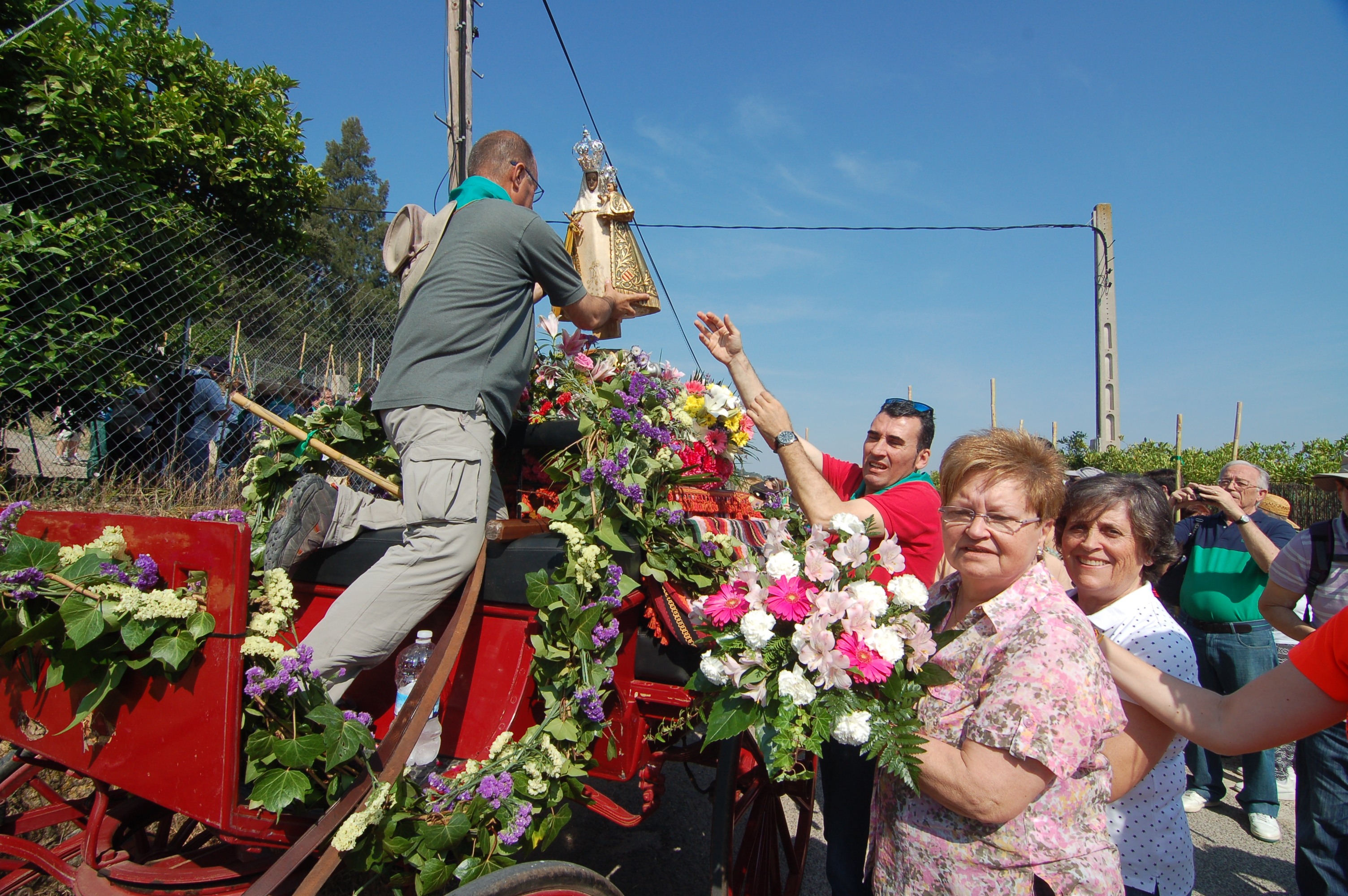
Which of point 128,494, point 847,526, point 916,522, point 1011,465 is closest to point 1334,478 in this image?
point 916,522

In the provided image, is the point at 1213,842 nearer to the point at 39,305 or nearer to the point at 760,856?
the point at 760,856

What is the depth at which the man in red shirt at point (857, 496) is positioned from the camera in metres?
2.07

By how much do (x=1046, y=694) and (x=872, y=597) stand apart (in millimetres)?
365

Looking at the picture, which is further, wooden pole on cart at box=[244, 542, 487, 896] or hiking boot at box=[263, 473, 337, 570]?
hiking boot at box=[263, 473, 337, 570]

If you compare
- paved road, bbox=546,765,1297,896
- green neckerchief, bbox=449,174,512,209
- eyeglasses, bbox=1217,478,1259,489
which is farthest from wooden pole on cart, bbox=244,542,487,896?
eyeglasses, bbox=1217,478,1259,489

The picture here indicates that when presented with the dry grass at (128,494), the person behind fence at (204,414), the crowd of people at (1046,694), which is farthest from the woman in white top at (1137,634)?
the person behind fence at (204,414)

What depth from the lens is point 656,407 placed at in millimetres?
2262

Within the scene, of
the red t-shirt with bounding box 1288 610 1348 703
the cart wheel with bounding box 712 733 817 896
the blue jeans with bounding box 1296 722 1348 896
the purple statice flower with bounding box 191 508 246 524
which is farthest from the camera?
the blue jeans with bounding box 1296 722 1348 896

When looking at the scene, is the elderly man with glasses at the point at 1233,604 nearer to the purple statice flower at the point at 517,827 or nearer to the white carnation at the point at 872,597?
the white carnation at the point at 872,597

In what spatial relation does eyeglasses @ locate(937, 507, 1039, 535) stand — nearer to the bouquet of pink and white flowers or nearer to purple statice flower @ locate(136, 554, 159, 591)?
the bouquet of pink and white flowers

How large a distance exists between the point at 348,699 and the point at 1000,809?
1879 millimetres

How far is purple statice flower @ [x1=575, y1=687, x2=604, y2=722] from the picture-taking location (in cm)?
182

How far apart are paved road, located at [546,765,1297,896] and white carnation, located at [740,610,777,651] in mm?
2144

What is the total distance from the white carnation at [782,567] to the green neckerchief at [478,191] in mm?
1471
